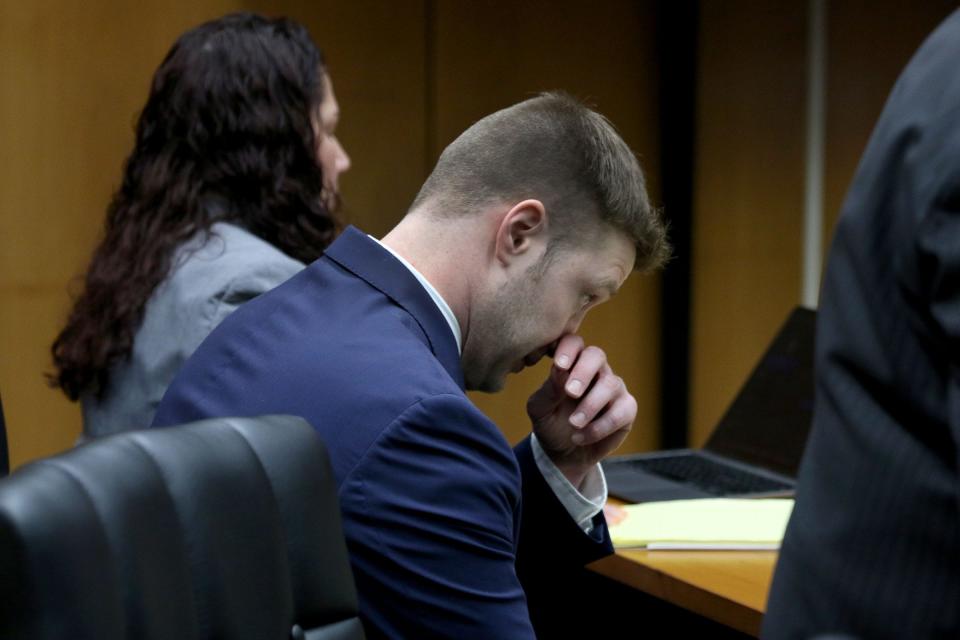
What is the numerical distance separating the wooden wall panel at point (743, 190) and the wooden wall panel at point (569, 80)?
0.15 meters

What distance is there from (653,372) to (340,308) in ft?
9.70

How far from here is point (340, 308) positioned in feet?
4.75

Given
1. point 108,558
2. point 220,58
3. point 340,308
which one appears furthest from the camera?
point 220,58

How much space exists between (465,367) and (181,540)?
0.67 m

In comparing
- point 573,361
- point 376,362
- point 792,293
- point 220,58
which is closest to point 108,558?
point 376,362

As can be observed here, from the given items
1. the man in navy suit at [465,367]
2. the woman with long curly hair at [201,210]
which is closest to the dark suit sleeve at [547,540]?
the man in navy suit at [465,367]

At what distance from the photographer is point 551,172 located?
161 cm

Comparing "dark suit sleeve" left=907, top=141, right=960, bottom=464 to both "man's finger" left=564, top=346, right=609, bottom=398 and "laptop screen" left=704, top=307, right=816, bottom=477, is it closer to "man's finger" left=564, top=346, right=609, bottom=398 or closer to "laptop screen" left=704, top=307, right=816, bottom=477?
"man's finger" left=564, top=346, right=609, bottom=398

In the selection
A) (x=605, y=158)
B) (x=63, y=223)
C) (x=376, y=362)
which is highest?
(x=605, y=158)

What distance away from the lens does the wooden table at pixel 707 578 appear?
66.2 inches

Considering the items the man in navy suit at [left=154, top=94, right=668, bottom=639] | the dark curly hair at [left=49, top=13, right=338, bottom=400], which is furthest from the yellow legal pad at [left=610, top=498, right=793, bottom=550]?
the dark curly hair at [left=49, top=13, right=338, bottom=400]

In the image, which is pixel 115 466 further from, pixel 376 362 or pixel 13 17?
pixel 13 17

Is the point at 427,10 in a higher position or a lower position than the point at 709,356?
higher

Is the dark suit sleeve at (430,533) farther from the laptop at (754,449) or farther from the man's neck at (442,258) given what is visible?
the laptop at (754,449)
